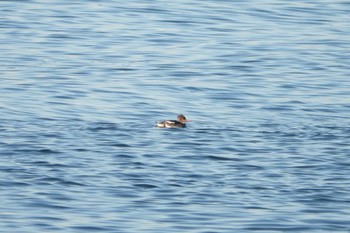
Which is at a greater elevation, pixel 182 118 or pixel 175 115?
pixel 182 118

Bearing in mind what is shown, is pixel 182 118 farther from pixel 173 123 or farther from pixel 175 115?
pixel 175 115

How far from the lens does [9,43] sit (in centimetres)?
2964

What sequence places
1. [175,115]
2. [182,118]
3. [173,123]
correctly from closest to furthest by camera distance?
1. [173,123]
2. [182,118]
3. [175,115]

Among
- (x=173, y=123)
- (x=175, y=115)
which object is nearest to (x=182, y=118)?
(x=173, y=123)

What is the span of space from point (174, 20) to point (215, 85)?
9.70m

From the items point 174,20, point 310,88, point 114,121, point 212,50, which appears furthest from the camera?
point 174,20

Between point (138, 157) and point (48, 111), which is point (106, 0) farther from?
point (138, 157)

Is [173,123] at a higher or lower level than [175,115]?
higher

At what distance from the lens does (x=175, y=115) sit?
22.2 m

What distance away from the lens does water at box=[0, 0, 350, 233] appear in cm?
1528

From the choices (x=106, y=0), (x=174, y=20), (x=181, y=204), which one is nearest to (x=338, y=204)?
(x=181, y=204)

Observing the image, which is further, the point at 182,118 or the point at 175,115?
the point at 175,115

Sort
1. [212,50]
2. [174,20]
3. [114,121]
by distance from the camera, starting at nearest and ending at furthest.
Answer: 1. [114,121]
2. [212,50]
3. [174,20]

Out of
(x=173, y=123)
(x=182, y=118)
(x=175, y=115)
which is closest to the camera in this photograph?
(x=173, y=123)
